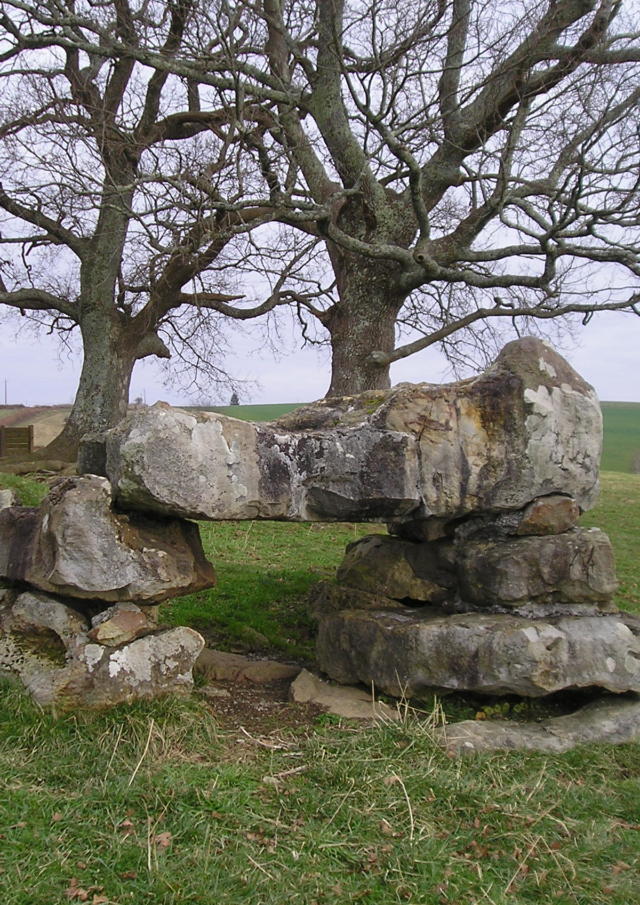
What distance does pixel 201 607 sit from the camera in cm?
834

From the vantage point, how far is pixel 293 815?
414cm

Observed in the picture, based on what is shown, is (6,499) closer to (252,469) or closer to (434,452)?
(252,469)

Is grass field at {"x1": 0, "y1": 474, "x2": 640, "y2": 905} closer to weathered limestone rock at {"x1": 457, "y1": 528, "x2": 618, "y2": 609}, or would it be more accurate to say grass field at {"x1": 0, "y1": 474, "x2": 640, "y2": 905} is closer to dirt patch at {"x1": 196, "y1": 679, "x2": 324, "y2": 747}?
dirt patch at {"x1": 196, "y1": 679, "x2": 324, "y2": 747}

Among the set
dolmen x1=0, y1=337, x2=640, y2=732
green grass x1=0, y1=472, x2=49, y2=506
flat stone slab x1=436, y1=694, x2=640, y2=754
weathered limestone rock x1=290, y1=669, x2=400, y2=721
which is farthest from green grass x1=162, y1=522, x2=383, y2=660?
green grass x1=0, y1=472, x2=49, y2=506

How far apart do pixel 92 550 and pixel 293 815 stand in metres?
2.21

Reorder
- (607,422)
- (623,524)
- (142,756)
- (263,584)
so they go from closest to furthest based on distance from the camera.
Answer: (142,756) → (263,584) → (623,524) → (607,422)

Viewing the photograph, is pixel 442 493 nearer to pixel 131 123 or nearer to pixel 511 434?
pixel 511 434

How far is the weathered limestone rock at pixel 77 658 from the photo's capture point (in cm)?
511

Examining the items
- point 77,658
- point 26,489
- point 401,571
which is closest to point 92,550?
point 77,658

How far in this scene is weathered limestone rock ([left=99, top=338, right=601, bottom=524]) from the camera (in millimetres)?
5699

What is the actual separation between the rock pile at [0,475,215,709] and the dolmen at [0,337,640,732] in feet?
0.05

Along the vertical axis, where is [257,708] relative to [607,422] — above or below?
below

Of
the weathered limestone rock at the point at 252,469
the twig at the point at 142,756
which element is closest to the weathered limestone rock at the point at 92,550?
the weathered limestone rock at the point at 252,469

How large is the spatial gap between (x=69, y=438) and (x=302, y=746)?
12.6 m
